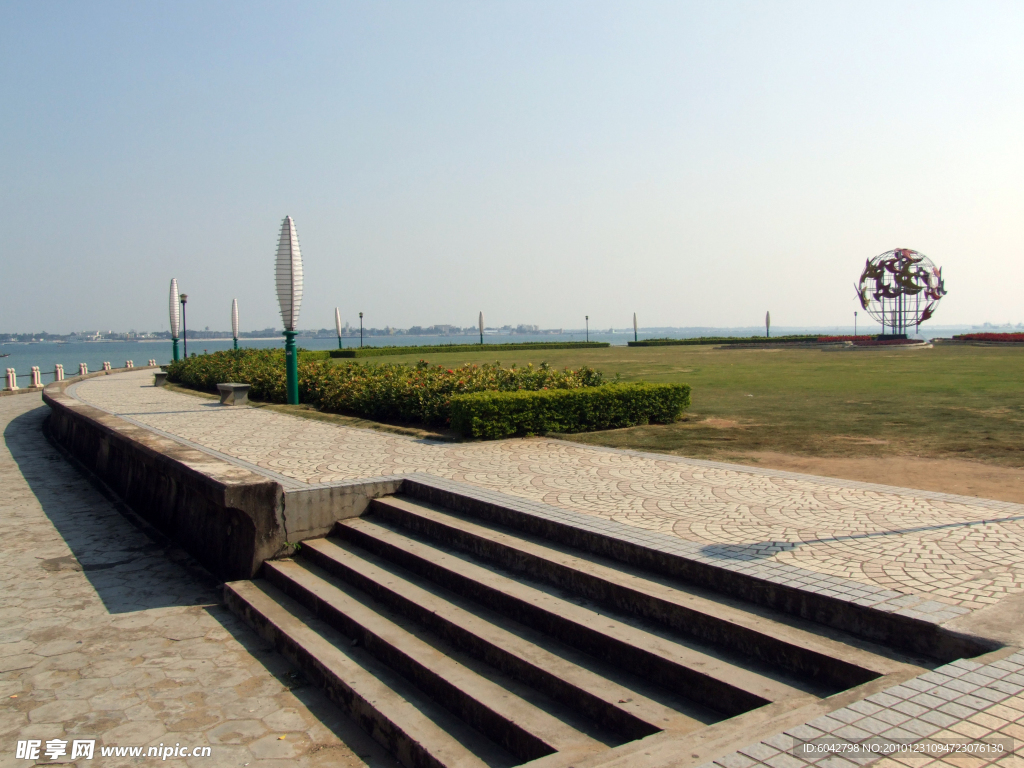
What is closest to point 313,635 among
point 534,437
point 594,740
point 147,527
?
point 594,740

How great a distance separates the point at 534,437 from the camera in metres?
11.2

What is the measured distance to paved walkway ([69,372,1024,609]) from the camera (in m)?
4.69

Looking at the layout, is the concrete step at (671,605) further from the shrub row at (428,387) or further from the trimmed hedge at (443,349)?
the trimmed hedge at (443,349)

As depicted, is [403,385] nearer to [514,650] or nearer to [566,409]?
A: [566,409]

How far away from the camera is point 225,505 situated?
6.39 metres

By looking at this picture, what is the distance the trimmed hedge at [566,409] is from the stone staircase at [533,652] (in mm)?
4656

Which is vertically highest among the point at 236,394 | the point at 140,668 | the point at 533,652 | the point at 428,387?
the point at 428,387

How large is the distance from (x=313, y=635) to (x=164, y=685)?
98 cm

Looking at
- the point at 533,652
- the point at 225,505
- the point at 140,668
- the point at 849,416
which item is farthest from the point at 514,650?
the point at 849,416

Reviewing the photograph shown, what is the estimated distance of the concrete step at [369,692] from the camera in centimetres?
379

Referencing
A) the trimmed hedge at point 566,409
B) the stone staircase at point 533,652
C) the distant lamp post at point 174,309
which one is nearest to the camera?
the stone staircase at point 533,652

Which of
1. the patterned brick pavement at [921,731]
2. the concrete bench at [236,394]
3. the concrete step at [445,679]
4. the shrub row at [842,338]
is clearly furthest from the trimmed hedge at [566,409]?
the shrub row at [842,338]

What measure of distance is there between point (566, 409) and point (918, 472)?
507 centimetres

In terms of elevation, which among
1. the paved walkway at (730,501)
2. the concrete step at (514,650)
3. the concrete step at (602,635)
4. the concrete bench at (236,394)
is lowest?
the concrete step at (514,650)
